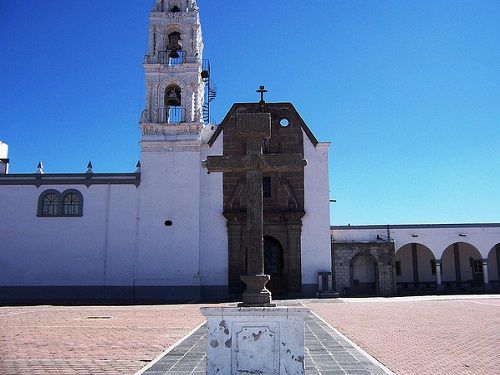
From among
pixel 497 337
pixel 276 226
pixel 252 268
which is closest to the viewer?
pixel 252 268

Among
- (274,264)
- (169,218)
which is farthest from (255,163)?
(169,218)

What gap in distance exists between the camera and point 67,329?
13.5m

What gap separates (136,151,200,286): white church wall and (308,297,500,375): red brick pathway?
833cm

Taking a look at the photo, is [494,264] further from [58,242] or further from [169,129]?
[58,242]

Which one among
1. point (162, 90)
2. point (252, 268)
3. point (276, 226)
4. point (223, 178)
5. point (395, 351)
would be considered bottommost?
point (395, 351)

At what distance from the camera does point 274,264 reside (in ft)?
85.4

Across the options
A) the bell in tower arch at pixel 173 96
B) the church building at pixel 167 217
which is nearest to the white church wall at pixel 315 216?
the church building at pixel 167 217

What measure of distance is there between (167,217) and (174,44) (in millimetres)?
9657

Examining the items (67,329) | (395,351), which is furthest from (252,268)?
(67,329)

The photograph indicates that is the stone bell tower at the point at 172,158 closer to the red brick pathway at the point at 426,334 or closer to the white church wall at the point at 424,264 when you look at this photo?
the red brick pathway at the point at 426,334

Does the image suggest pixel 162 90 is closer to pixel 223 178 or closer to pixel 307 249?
pixel 223 178

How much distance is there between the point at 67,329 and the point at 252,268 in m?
8.39

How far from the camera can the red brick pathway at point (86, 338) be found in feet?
28.4

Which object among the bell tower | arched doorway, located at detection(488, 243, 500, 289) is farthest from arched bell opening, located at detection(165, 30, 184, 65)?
arched doorway, located at detection(488, 243, 500, 289)
